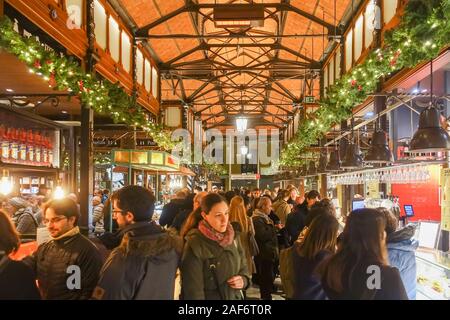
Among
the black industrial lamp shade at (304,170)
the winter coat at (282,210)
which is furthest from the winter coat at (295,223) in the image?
the black industrial lamp shade at (304,170)

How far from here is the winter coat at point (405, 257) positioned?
3689 mm

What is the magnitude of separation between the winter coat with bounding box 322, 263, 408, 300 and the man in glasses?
159cm

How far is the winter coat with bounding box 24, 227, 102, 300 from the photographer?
3137mm

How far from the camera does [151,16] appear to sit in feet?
45.7

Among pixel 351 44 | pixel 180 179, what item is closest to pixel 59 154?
pixel 351 44

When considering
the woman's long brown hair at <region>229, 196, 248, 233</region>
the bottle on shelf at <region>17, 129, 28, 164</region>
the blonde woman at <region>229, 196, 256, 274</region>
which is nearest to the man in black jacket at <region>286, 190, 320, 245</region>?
the blonde woman at <region>229, 196, 256, 274</region>

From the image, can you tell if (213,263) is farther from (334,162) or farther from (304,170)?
(304,170)

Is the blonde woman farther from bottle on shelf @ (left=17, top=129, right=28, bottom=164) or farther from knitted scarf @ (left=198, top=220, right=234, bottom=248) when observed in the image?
knitted scarf @ (left=198, top=220, right=234, bottom=248)

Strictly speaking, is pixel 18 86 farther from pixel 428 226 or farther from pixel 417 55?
pixel 428 226

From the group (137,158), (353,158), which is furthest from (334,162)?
(137,158)

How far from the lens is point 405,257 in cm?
372

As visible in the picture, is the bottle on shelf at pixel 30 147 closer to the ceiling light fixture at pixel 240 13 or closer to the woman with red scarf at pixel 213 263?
the woman with red scarf at pixel 213 263

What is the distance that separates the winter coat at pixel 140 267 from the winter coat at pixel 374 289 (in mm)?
984
